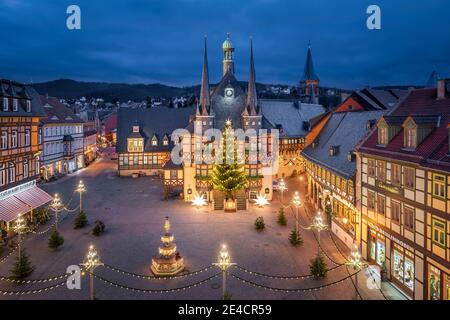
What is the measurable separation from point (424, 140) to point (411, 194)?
3.20 meters

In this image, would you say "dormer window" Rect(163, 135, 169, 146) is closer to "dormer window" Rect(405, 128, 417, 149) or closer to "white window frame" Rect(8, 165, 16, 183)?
"white window frame" Rect(8, 165, 16, 183)

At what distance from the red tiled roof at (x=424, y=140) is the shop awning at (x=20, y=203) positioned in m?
27.4

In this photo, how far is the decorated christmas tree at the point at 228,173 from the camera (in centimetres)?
3922

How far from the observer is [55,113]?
204ft

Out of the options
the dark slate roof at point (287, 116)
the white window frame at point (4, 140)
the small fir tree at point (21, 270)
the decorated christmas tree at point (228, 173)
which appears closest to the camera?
the small fir tree at point (21, 270)

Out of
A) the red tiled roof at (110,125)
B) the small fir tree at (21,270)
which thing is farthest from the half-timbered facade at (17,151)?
the red tiled roof at (110,125)

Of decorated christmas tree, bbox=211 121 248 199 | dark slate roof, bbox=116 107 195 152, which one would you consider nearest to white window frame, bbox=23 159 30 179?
decorated christmas tree, bbox=211 121 248 199

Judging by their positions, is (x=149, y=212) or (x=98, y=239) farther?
(x=149, y=212)

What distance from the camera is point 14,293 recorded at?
20344 mm

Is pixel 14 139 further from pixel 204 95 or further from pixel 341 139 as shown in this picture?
pixel 341 139

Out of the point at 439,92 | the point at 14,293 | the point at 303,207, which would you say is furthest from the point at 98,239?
the point at 439,92

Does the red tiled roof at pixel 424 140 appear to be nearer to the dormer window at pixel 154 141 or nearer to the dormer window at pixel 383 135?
the dormer window at pixel 383 135
